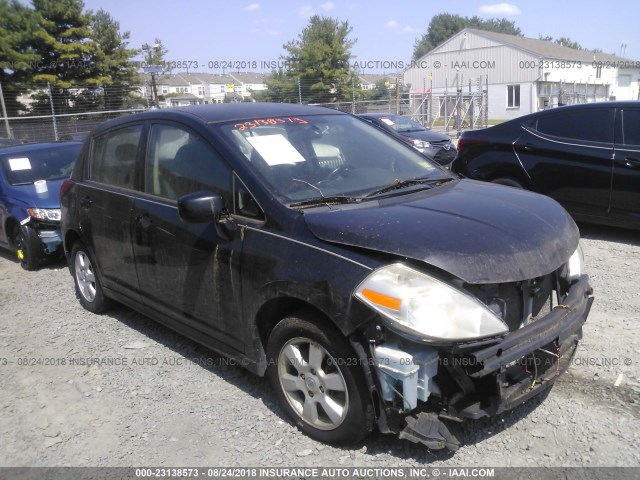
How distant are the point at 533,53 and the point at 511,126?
43481mm

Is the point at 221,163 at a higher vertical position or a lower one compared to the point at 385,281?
higher

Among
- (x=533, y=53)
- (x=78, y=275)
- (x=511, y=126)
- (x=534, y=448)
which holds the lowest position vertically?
(x=534, y=448)

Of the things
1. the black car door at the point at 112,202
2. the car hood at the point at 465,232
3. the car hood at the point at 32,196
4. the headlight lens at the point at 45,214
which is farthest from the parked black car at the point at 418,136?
the car hood at the point at 465,232

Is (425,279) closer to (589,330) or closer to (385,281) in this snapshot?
(385,281)

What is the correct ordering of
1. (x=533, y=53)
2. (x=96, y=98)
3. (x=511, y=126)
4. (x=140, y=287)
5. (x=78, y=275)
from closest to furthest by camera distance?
(x=140, y=287), (x=78, y=275), (x=511, y=126), (x=96, y=98), (x=533, y=53)

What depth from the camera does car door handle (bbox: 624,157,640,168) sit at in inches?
239

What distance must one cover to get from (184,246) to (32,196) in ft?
14.7

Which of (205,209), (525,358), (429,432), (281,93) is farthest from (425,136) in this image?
(281,93)

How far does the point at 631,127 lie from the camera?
20.6 ft

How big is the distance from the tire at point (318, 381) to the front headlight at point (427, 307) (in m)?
0.34

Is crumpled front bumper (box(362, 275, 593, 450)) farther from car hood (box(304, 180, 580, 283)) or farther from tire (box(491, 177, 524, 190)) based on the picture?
tire (box(491, 177, 524, 190))

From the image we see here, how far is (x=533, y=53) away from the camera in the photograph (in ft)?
150

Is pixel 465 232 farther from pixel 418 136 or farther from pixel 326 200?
pixel 418 136

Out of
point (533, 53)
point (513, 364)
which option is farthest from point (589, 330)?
point (533, 53)
